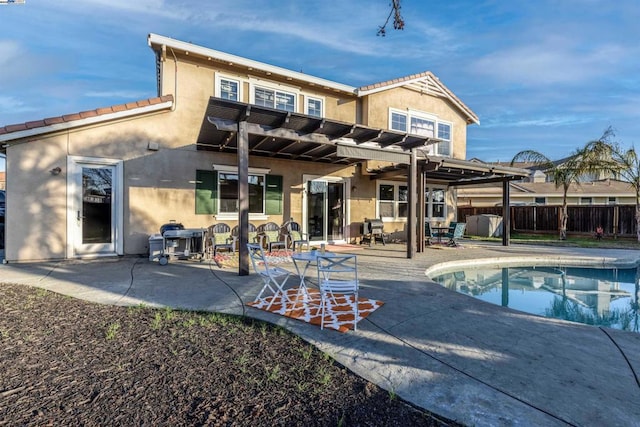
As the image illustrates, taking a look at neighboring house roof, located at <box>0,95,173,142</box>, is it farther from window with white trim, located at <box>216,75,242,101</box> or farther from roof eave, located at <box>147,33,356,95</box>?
window with white trim, located at <box>216,75,242,101</box>

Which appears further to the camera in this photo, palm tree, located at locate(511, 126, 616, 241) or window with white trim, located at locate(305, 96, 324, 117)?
palm tree, located at locate(511, 126, 616, 241)

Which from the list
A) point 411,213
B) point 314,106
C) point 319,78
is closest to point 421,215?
point 411,213

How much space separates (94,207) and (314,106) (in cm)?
789

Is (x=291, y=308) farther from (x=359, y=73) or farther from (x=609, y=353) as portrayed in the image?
(x=359, y=73)

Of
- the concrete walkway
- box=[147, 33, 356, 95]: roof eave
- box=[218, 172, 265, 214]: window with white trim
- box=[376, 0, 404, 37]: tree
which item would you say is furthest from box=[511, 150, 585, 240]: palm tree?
box=[376, 0, 404, 37]: tree

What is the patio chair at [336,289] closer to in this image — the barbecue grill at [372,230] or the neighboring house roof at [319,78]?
the barbecue grill at [372,230]

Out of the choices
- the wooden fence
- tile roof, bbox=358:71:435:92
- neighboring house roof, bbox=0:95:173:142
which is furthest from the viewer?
the wooden fence

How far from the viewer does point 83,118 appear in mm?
8172

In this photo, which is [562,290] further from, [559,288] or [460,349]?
[460,349]

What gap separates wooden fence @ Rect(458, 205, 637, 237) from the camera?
16.5m

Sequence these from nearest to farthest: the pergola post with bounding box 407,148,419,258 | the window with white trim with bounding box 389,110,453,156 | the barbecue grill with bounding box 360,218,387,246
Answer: the pergola post with bounding box 407,148,419,258, the barbecue grill with bounding box 360,218,387,246, the window with white trim with bounding box 389,110,453,156

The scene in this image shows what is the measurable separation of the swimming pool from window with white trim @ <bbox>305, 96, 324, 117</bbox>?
7.14 metres

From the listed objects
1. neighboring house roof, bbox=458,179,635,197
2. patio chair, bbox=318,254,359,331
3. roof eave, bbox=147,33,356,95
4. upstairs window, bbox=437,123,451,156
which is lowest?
patio chair, bbox=318,254,359,331

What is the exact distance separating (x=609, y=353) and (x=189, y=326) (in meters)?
4.82
